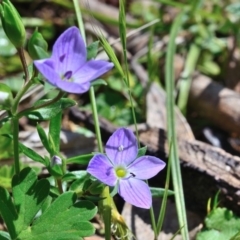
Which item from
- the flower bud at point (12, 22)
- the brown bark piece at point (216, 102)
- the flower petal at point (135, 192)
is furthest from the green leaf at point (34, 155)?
the brown bark piece at point (216, 102)

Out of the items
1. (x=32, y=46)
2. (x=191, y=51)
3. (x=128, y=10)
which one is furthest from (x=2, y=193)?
(x=128, y=10)

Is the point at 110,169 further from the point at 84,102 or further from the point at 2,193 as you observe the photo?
the point at 84,102

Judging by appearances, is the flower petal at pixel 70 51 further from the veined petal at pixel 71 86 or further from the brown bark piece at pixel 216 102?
the brown bark piece at pixel 216 102

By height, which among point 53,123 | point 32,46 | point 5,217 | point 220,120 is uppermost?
point 32,46

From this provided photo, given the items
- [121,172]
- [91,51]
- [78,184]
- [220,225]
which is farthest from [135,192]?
[220,225]

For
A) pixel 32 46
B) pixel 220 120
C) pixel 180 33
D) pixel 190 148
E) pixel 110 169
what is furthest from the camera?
pixel 180 33

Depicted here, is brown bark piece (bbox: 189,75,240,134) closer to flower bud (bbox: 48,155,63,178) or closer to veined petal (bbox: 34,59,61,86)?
flower bud (bbox: 48,155,63,178)

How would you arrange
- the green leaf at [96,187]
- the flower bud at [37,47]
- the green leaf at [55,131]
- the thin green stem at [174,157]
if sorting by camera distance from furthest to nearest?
the thin green stem at [174,157] < the green leaf at [55,131] < the green leaf at [96,187] < the flower bud at [37,47]
